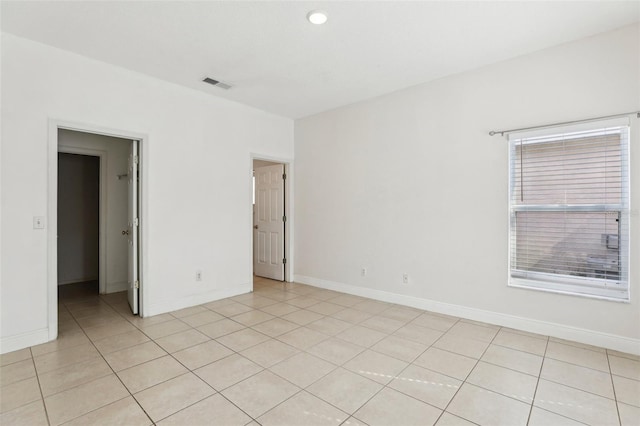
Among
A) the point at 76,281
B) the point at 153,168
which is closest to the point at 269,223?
the point at 153,168

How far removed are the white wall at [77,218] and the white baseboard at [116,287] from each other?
91 cm

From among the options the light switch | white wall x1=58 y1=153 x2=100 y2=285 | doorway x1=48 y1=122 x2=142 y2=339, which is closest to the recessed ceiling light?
doorway x1=48 y1=122 x2=142 y2=339

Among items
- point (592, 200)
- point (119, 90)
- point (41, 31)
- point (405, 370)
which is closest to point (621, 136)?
point (592, 200)

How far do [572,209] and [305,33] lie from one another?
2986mm

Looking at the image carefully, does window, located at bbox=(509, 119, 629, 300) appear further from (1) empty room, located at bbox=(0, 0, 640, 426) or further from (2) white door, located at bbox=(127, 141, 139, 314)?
(2) white door, located at bbox=(127, 141, 139, 314)

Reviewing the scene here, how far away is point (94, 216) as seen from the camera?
5949 mm

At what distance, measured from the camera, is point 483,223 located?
3.50 meters

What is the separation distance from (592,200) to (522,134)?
2.89ft

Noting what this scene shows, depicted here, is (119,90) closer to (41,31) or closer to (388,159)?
(41,31)

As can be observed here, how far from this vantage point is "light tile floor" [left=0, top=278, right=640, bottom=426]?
6.37 ft

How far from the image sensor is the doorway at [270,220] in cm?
555

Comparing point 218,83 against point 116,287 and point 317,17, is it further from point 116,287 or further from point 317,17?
Answer: point 116,287

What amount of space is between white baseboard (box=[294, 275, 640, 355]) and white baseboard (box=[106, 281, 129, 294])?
3.43m

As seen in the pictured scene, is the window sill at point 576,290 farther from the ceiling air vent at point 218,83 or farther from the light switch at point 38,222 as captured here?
the light switch at point 38,222
